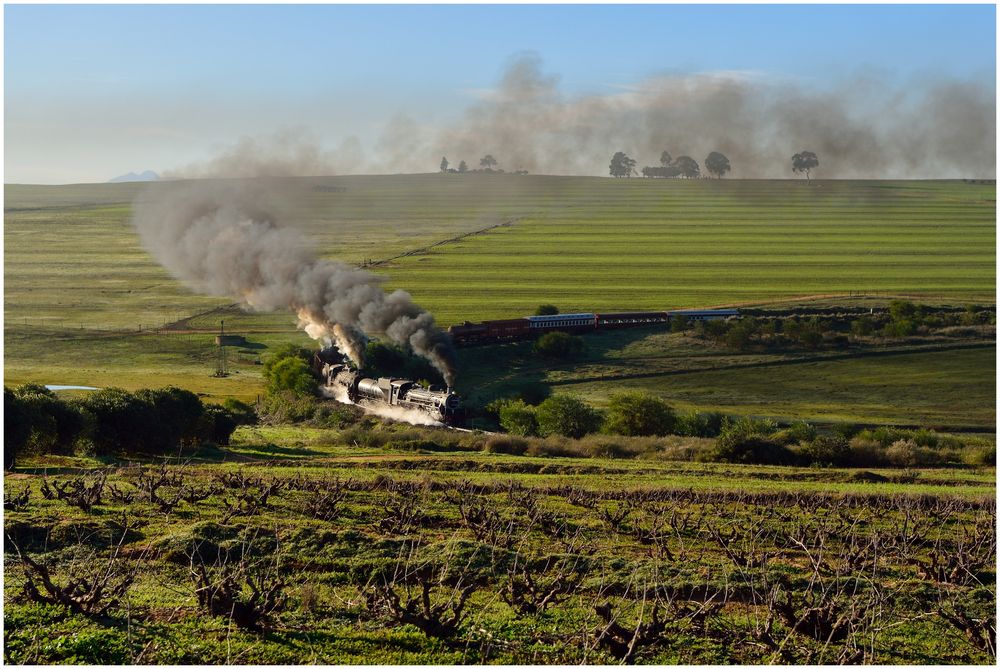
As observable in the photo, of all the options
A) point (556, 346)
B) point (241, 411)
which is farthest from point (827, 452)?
point (241, 411)

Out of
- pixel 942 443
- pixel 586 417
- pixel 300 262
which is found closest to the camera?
pixel 942 443

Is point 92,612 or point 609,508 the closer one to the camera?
point 92,612

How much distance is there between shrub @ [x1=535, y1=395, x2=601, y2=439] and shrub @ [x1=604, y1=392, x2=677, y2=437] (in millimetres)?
1329

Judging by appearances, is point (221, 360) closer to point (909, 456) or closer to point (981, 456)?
point (909, 456)

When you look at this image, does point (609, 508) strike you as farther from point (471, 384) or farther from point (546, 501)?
point (471, 384)

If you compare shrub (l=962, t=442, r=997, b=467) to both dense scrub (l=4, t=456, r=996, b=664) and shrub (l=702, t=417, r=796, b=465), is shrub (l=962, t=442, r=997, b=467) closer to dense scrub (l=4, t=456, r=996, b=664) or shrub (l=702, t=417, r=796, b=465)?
shrub (l=702, t=417, r=796, b=465)

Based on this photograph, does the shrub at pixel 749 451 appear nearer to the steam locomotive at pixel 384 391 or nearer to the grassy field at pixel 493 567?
the grassy field at pixel 493 567

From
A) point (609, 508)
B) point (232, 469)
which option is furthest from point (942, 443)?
point (232, 469)

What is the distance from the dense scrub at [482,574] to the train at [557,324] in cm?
4454

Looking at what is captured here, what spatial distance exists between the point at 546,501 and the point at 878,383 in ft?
166

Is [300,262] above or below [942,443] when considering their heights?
above

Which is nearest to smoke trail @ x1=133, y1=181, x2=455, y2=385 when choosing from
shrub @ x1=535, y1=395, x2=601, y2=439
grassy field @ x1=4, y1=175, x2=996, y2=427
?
grassy field @ x1=4, y1=175, x2=996, y2=427

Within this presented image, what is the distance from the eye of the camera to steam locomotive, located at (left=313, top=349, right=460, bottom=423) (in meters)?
61.0

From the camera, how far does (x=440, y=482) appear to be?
1575 inches
